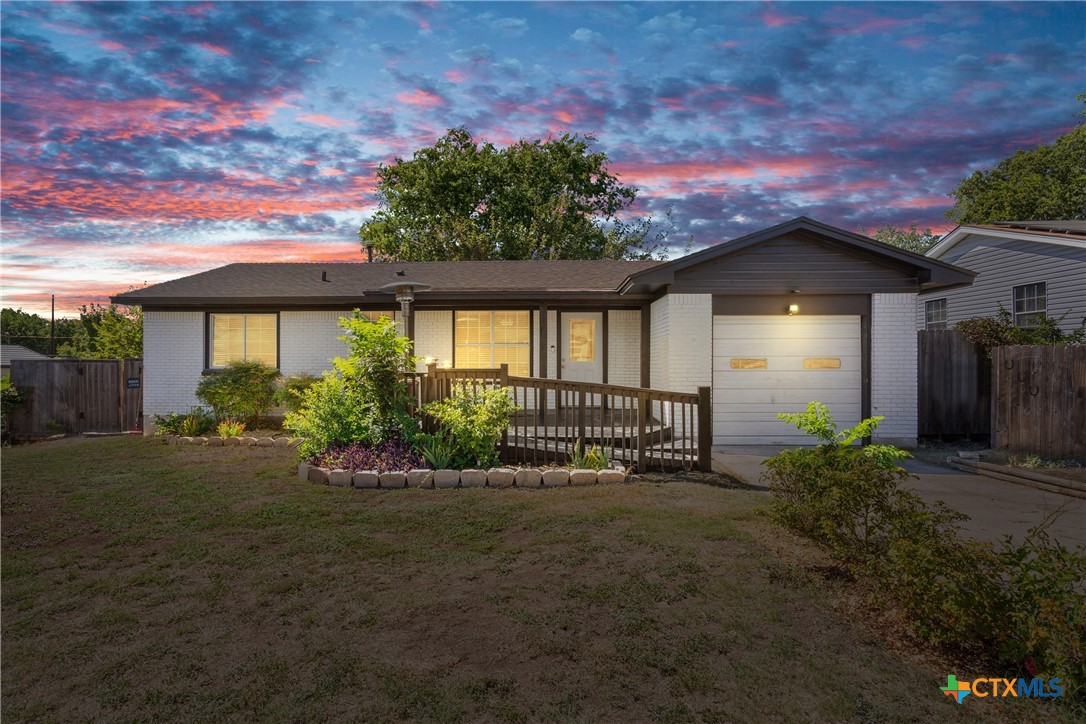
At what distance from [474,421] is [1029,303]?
16.1 m

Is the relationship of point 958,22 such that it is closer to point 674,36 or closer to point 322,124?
point 674,36

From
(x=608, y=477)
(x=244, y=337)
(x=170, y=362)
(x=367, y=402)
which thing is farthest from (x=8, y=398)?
(x=608, y=477)

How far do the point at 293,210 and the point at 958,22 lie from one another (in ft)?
54.0

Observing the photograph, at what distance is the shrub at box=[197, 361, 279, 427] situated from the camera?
480 inches

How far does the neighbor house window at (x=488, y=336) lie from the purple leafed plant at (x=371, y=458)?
5559 mm

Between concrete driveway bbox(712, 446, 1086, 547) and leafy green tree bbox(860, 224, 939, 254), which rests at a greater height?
leafy green tree bbox(860, 224, 939, 254)

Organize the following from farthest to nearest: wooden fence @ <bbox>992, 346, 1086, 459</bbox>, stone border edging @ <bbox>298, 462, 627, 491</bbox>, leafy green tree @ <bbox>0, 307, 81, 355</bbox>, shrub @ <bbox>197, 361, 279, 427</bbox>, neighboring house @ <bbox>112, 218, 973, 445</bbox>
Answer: leafy green tree @ <bbox>0, 307, 81, 355</bbox>
shrub @ <bbox>197, 361, 279, 427</bbox>
neighboring house @ <bbox>112, 218, 973, 445</bbox>
wooden fence @ <bbox>992, 346, 1086, 459</bbox>
stone border edging @ <bbox>298, 462, 627, 491</bbox>

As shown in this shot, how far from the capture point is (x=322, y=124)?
43.5 ft

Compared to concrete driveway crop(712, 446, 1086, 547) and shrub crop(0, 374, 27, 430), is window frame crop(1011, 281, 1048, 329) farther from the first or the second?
shrub crop(0, 374, 27, 430)

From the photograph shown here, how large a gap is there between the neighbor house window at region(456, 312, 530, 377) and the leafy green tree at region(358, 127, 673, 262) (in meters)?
15.4

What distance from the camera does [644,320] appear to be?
13195mm

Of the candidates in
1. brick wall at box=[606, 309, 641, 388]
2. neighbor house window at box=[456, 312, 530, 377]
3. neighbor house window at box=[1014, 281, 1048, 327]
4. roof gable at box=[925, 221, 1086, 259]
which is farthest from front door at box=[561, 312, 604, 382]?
roof gable at box=[925, 221, 1086, 259]

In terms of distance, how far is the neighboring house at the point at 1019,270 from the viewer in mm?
13828

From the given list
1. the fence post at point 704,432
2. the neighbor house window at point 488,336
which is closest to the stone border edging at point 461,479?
the fence post at point 704,432
